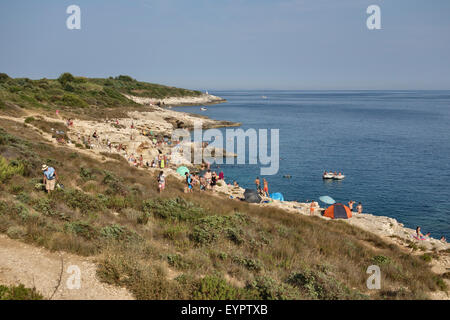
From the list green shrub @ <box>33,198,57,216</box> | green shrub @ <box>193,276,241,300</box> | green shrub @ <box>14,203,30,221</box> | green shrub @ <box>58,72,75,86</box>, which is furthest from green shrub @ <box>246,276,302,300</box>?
green shrub @ <box>58,72,75,86</box>

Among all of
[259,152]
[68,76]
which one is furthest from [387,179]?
[68,76]

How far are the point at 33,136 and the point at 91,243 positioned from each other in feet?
64.8

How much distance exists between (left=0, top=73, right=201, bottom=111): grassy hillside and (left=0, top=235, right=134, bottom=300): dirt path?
3333 centimetres

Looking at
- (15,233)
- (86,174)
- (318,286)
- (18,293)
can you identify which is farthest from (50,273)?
(86,174)

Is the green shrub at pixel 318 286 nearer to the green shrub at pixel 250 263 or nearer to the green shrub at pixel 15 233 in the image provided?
the green shrub at pixel 250 263

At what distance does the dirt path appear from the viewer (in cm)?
565

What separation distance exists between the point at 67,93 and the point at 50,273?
61971 millimetres

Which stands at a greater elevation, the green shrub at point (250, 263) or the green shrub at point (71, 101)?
the green shrub at point (71, 101)

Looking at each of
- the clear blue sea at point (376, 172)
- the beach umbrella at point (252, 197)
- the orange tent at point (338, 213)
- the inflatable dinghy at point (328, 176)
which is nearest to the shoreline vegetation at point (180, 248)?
the orange tent at point (338, 213)

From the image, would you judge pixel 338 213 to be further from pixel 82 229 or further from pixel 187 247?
pixel 82 229

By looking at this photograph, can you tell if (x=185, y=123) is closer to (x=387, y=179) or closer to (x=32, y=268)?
(x=387, y=179)

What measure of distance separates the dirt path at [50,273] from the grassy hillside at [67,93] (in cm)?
3333

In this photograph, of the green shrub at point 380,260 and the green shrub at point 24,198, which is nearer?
the green shrub at point 24,198

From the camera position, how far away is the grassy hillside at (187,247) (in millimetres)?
6203
